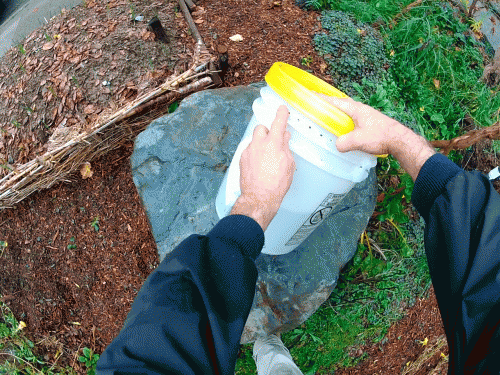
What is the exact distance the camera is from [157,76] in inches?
112

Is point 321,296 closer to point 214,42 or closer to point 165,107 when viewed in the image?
point 165,107

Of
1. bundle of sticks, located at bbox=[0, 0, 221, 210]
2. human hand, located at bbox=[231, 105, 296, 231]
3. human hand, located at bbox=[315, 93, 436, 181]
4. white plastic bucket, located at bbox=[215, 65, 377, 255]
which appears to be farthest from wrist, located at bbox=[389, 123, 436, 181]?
bundle of sticks, located at bbox=[0, 0, 221, 210]

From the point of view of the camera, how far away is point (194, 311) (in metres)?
1.10

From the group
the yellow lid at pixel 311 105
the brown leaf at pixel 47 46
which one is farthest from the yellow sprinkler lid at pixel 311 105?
the brown leaf at pixel 47 46

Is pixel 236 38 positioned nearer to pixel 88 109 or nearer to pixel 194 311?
pixel 88 109

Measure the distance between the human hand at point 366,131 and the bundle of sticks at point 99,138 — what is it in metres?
1.58

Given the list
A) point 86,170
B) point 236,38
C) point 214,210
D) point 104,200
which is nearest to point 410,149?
point 214,210

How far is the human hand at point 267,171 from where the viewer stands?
51.1 inches

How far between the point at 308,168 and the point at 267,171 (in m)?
0.20

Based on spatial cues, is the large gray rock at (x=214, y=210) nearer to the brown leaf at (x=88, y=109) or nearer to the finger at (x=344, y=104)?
the brown leaf at (x=88, y=109)

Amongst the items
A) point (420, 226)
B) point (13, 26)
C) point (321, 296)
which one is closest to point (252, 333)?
point (321, 296)

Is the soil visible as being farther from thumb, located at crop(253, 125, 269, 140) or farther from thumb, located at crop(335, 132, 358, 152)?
thumb, located at crop(335, 132, 358, 152)

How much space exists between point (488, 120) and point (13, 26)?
447 cm

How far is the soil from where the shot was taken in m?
2.63
